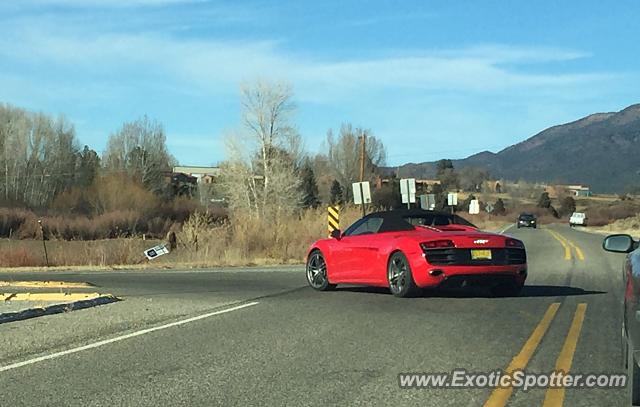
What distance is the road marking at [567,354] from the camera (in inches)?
246

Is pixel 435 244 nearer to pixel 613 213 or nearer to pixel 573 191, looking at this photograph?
pixel 613 213

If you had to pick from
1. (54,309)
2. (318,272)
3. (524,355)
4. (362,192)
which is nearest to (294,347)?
(524,355)

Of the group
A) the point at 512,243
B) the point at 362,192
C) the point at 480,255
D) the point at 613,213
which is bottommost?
the point at 613,213

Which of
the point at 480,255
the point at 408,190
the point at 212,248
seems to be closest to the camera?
the point at 480,255

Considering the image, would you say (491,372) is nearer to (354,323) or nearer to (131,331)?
(354,323)

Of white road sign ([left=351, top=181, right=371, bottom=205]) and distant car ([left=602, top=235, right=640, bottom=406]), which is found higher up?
white road sign ([left=351, top=181, right=371, bottom=205])

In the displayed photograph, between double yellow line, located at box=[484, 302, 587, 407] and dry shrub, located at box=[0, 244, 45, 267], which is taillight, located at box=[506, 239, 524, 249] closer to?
double yellow line, located at box=[484, 302, 587, 407]

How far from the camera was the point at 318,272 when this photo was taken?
14727 millimetres

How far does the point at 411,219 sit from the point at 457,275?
1.68 metres

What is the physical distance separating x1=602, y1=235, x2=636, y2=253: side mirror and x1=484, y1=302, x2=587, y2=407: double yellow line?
45.4 inches

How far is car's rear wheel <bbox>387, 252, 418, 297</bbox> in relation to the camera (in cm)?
1245

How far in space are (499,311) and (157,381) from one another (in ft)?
18.9

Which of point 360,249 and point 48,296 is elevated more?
point 360,249

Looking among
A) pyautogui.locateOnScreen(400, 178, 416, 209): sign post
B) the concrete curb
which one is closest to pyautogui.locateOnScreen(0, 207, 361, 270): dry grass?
pyautogui.locateOnScreen(400, 178, 416, 209): sign post
